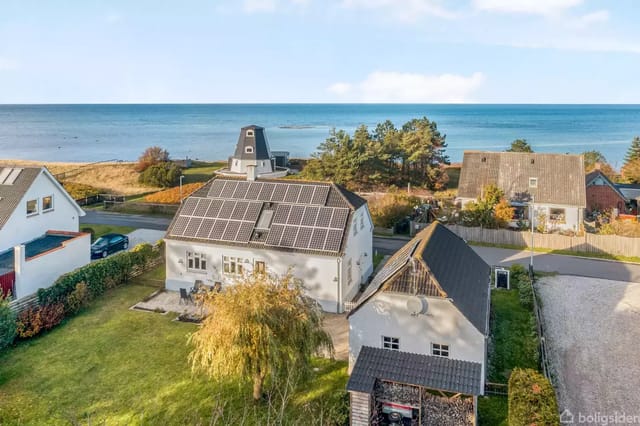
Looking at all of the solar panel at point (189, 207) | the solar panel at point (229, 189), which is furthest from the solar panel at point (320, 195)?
the solar panel at point (189, 207)

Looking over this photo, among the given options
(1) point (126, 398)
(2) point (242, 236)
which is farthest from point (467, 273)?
(1) point (126, 398)

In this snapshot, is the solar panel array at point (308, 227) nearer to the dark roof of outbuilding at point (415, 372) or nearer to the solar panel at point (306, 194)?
the solar panel at point (306, 194)

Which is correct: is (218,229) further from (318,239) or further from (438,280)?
(438,280)

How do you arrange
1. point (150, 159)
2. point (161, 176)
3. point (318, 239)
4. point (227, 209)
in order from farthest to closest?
point (150, 159) < point (161, 176) < point (227, 209) < point (318, 239)

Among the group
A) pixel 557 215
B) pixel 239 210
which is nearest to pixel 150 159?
pixel 239 210

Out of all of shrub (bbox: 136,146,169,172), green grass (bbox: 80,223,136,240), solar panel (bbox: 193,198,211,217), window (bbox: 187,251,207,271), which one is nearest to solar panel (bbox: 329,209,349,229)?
window (bbox: 187,251,207,271)
